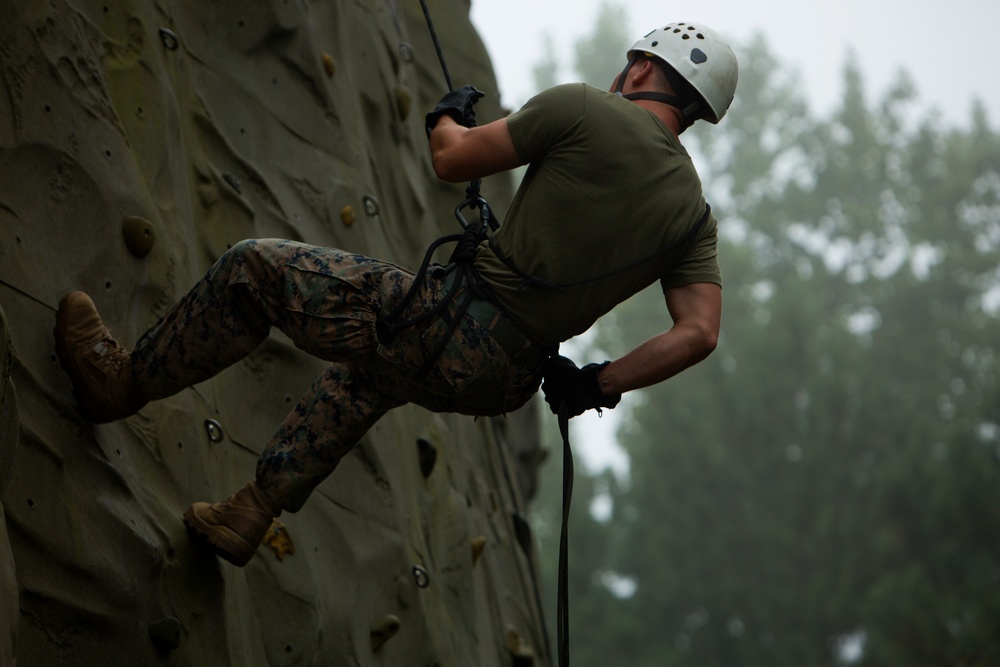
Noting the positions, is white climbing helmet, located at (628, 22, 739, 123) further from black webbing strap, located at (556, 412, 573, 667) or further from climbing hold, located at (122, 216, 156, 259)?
climbing hold, located at (122, 216, 156, 259)

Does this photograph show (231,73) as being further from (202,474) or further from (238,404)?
(202,474)

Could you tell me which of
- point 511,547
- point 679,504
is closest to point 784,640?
point 679,504

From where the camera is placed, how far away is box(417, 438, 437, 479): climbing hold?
15.8ft

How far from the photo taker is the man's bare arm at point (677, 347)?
3.06 m

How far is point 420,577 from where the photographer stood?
4.47m

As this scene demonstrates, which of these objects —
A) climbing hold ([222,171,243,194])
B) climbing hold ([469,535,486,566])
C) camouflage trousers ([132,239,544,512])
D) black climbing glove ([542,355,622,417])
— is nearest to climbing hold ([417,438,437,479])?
climbing hold ([469,535,486,566])

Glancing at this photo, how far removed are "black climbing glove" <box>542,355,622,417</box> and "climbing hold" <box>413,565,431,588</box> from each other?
59.8 inches

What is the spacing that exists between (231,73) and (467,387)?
6.21 feet

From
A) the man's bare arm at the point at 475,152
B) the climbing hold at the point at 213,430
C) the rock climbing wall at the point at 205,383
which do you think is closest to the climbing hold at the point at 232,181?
the rock climbing wall at the point at 205,383

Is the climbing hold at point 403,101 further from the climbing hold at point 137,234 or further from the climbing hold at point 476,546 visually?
the climbing hold at point 137,234

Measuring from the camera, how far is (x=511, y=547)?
6156 millimetres

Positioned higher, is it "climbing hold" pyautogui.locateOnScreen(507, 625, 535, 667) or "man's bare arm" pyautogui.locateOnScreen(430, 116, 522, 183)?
"climbing hold" pyautogui.locateOnScreen(507, 625, 535, 667)

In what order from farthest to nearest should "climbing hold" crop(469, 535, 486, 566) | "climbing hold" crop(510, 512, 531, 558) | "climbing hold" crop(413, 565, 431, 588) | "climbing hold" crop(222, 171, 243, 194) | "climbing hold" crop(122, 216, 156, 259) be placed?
1. "climbing hold" crop(510, 512, 531, 558)
2. "climbing hold" crop(469, 535, 486, 566)
3. "climbing hold" crop(413, 565, 431, 588)
4. "climbing hold" crop(222, 171, 243, 194)
5. "climbing hold" crop(122, 216, 156, 259)

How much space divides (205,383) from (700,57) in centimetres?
169
